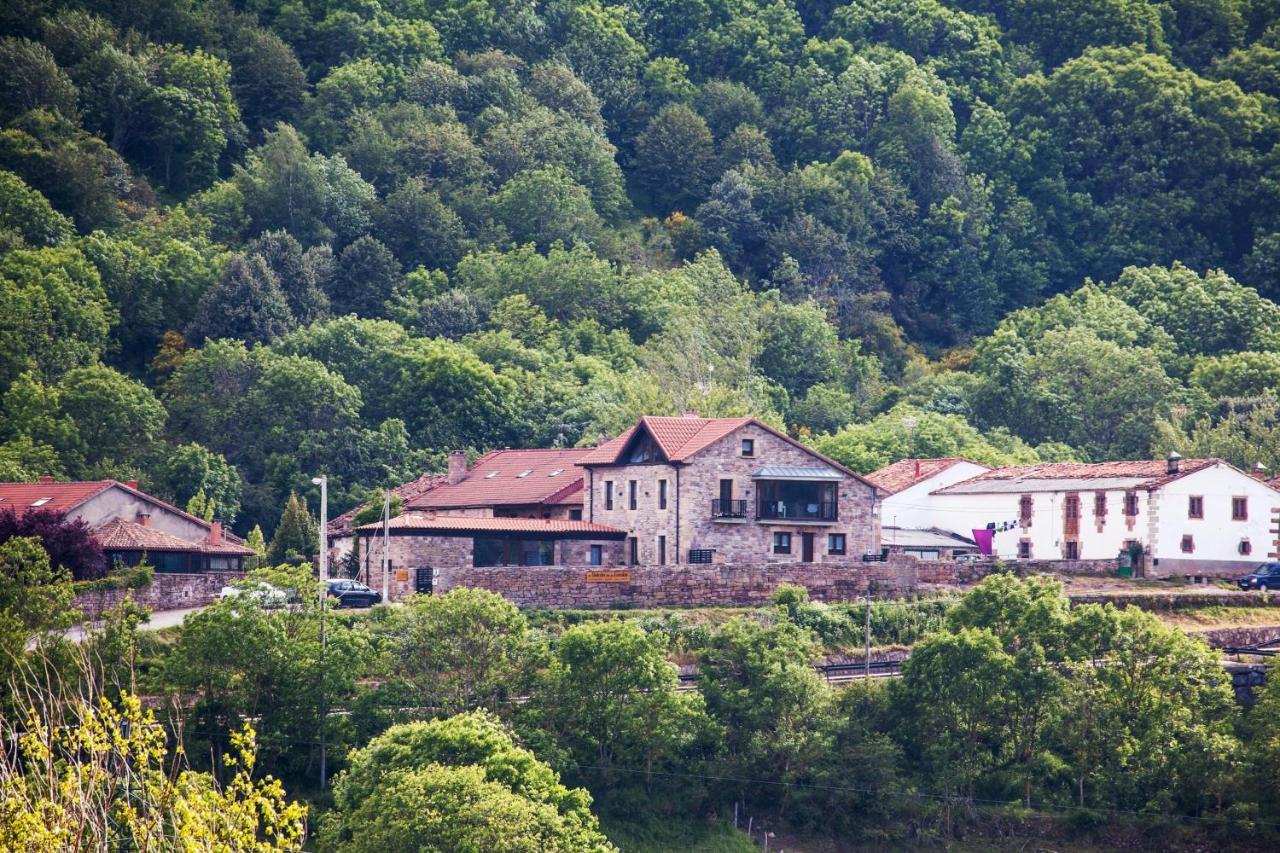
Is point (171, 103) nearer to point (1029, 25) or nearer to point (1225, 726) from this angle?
point (1029, 25)

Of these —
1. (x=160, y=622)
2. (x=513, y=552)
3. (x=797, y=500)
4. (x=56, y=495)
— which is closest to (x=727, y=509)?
(x=797, y=500)

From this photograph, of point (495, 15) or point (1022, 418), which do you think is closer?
point (1022, 418)

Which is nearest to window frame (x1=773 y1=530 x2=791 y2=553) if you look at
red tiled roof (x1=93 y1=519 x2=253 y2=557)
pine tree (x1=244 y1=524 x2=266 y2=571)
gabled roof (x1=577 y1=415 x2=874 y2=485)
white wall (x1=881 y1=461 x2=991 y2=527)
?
gabled roof (x1=577 y1=415 x2=874 y2=485)

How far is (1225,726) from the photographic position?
197 feet

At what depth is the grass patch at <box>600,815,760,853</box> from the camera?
5462 centimetres

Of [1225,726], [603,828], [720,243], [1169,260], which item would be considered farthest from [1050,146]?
[603,828]

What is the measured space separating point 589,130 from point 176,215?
30.8 metres

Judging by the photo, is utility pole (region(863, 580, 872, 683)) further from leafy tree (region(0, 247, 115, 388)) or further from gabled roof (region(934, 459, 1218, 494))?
leafy tree (region(0, 247, 115, 388))

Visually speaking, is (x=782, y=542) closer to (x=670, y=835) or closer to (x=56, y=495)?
(x=670, y=835)

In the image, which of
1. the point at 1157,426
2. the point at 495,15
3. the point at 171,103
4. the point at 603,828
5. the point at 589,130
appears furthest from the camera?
the point at 495,15

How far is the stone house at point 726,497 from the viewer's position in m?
73.2

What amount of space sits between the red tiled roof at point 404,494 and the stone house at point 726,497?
9.29 m

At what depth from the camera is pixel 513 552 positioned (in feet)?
236

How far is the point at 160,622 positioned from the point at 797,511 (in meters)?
23.4
